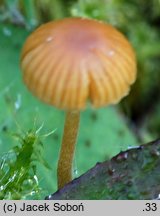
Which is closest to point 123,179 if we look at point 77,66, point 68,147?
point 68,147

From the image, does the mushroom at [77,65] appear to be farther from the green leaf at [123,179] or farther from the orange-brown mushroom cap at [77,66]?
the green leaf at [123,179]

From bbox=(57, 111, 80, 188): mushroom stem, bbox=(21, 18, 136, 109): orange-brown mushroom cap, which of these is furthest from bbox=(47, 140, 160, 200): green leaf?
bbox=(21, 18, 136, 109): orange-brown mushroom cap

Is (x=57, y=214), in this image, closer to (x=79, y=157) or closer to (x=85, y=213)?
A: (x=85, y=213)

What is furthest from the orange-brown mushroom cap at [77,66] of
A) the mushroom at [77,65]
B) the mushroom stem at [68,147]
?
the mushroom stem at [68,147]

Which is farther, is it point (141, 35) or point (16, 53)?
point (141, 35)

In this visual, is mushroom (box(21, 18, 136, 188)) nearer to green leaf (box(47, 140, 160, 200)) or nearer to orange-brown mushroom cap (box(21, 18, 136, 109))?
orange-brown mushroom cap (box(21, 18, 136, 109))

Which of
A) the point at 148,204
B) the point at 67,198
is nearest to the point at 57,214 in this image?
the point at 67,198

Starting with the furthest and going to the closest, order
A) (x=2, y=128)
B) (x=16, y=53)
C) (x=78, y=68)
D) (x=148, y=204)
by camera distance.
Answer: (x=16, y=53)
(x=2, y=128)
(x=148, y=204)
(x=78, y=68)
